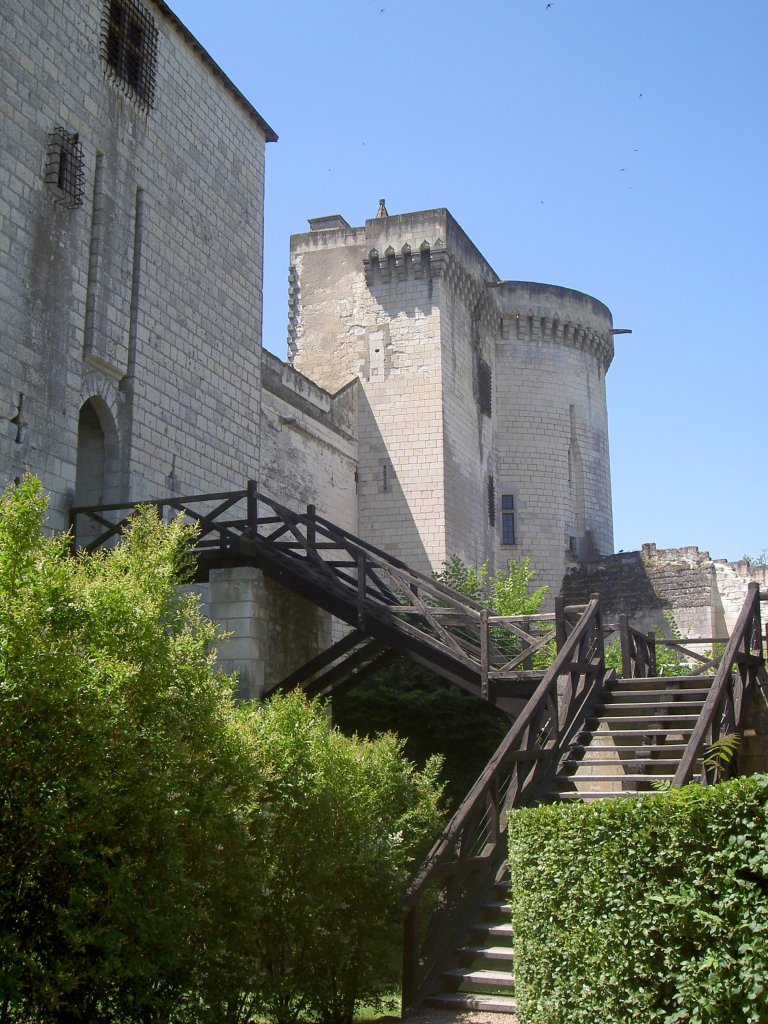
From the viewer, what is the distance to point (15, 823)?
549 cm

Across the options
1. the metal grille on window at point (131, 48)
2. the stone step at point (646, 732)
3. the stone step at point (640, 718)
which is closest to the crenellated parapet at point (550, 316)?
the metal grille on window at point (131, 48)

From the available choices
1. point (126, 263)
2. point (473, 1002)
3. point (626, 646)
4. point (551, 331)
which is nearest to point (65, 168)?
point (126, 263)

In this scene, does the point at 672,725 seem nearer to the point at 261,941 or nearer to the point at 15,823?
the point at 261,941

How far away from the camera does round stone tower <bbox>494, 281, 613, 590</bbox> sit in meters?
29.1

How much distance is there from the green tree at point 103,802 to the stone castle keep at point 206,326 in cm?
620

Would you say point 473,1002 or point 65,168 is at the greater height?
point 65,168

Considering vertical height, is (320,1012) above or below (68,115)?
below

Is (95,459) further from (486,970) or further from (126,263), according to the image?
(486,970)

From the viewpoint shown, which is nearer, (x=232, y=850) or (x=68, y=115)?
(x=232, y=850)

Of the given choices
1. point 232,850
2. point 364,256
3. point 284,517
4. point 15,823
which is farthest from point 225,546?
point 364,256

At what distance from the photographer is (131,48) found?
15.0 metres

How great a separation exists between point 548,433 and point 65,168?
728 inches

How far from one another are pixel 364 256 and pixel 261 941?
19.6 m

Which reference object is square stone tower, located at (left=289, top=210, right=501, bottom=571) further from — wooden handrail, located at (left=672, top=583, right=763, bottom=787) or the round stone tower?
wooden handrail, located at (left=672, top=583, right=763, bottom=787)
